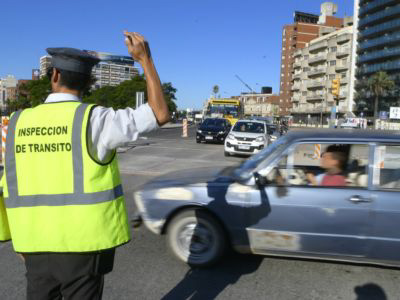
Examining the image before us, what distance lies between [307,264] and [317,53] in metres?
111

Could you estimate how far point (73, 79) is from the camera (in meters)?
2.10

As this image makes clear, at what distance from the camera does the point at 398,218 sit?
3852 millimetres

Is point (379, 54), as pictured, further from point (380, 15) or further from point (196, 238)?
point (196, 238)

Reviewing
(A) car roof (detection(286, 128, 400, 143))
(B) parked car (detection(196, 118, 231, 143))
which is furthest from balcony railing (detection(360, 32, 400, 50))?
(A) car roof (detection(286, 128, 400, 143))

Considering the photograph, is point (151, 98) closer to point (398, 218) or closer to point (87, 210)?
point (87, 210)

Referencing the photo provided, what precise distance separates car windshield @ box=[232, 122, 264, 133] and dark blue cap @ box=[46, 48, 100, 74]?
1607 cm

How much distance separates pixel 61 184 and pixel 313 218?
8.74ft

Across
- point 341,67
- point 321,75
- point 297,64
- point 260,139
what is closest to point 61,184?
point 260,139

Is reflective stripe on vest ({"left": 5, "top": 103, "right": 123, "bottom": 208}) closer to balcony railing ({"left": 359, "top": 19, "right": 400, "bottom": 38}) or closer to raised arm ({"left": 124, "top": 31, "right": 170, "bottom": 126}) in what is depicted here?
raised arm ({"left": 124, "top": 31, "right": 170, "bottom": 126})

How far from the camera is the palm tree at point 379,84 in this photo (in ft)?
271

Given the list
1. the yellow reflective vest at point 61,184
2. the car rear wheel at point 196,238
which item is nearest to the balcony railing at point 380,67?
the car rear wheel at point 196,238

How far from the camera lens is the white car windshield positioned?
1805 centimetres

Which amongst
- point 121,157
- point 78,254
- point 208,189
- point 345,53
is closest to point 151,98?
point 78,254

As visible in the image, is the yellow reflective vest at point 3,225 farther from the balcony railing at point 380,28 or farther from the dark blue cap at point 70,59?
the balcony railing at point 380,28
